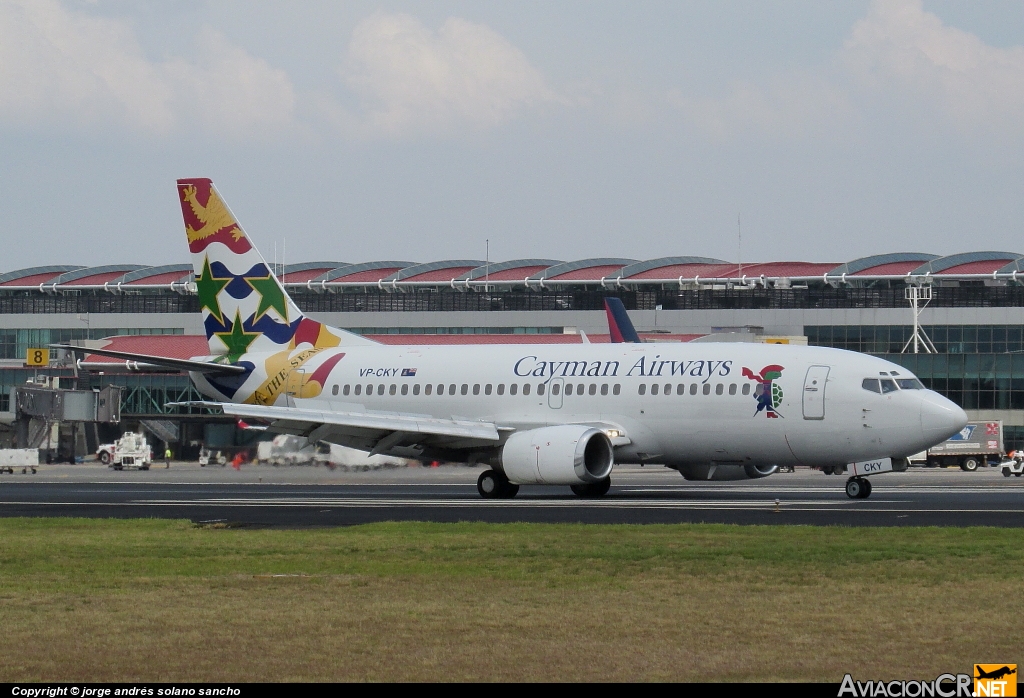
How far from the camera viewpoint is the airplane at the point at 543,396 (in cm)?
3456

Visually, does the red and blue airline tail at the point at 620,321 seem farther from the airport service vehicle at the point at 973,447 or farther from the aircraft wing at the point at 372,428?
the airport service vehicle at the point at 973,447

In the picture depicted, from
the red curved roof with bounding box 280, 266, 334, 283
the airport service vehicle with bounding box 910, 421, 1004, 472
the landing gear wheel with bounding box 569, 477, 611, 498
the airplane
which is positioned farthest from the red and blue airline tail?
the red curved roof with bounding box 280, 266, 334, 283

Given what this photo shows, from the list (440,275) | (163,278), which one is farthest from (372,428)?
(163,278)

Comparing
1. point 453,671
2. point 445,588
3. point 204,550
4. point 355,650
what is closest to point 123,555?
point 204,550

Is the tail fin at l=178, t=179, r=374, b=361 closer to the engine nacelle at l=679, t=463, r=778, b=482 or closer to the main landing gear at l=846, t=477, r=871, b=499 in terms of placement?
the engine nacelle at l=679, t=463, r=778, b=482

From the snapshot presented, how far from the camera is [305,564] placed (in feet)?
63.6

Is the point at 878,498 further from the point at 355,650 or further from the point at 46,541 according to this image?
the point at 355,650

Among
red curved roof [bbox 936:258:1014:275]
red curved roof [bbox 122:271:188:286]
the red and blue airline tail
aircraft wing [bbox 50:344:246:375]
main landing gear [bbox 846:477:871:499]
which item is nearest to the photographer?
main landing gear [bbox 846:477:871:499]

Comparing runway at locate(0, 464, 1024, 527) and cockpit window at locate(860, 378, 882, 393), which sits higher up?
cockpit window at locate(860, 378, 882, 393)

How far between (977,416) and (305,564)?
7250cm

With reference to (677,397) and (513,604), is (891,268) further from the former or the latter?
(513,604)

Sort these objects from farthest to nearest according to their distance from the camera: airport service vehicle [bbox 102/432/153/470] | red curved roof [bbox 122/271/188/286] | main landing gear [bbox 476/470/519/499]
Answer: red curved roof [bbox 122/271/188/286], airport service vehicle [bbox 102/432/153/470], main landing gear [bbox 476/470/519/499]

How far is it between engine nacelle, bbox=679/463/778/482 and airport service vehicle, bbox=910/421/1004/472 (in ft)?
137

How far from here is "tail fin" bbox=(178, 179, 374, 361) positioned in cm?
4350
